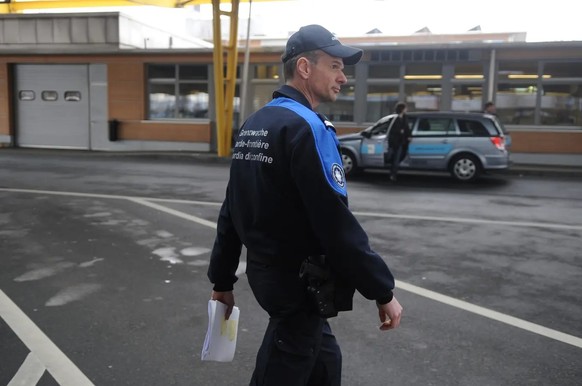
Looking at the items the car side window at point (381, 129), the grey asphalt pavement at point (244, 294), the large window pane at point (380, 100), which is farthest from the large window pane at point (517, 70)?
the grey asphalt pavement at point (244, 294)

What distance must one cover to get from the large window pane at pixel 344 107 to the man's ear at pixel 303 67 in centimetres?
1788

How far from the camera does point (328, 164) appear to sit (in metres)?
2.14

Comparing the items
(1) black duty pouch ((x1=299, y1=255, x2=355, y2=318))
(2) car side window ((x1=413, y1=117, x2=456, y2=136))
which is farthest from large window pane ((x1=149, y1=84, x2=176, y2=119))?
(1) black duty pouch ((x1=299, y1=255, x2=355, y2=318))

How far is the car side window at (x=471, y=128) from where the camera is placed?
13.8 meters

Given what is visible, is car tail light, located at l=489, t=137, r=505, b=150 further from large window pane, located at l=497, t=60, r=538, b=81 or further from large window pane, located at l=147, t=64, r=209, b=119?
large window pane, located at l=147, t=64, r=209, b=119

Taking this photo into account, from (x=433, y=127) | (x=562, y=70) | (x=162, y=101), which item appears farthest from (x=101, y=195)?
(x=562, y=70)

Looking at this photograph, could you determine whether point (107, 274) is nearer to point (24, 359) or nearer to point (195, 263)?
point (195, 263)

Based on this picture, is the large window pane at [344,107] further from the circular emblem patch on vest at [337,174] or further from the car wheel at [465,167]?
the circular emblem patch on vest at [337,174]

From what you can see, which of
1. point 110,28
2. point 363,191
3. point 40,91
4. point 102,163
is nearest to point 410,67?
point 363,191

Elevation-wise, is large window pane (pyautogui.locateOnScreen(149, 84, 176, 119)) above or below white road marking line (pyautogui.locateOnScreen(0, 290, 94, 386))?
above

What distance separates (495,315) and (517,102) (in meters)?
15.2

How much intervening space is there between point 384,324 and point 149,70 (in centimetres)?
2117

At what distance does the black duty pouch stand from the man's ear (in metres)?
0.74

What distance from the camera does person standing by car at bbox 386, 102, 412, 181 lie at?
1360cm
